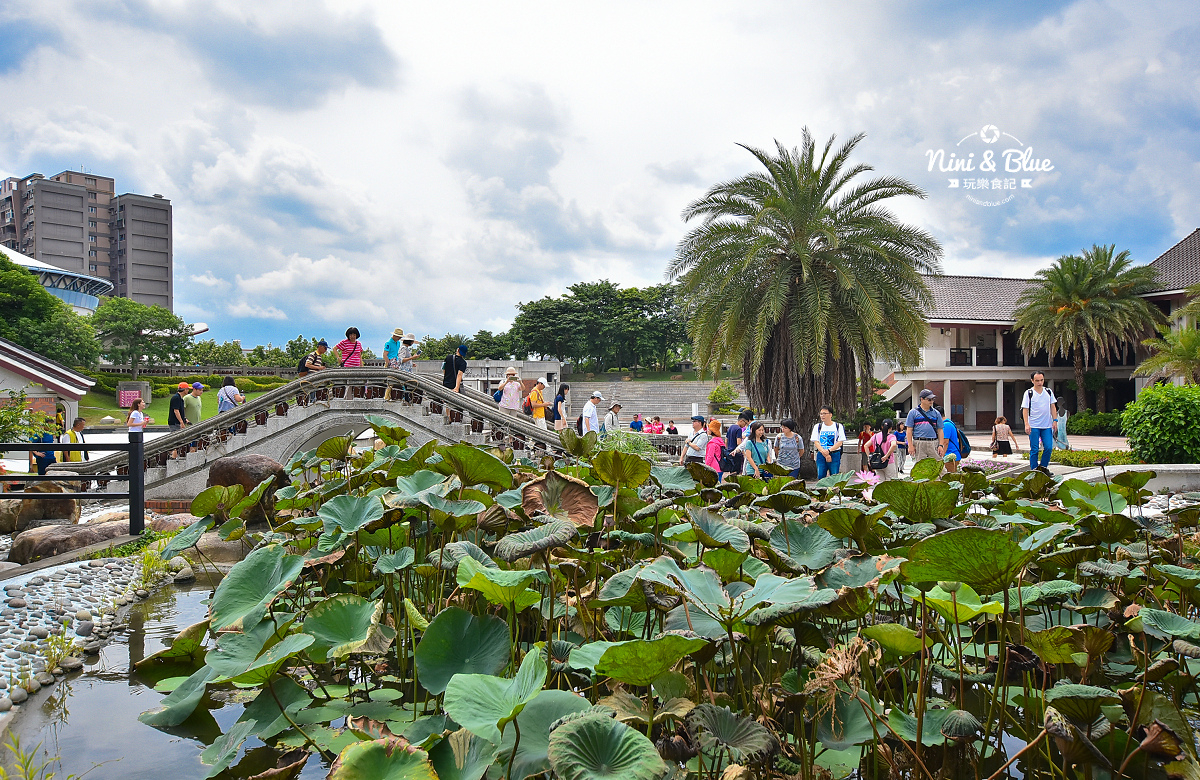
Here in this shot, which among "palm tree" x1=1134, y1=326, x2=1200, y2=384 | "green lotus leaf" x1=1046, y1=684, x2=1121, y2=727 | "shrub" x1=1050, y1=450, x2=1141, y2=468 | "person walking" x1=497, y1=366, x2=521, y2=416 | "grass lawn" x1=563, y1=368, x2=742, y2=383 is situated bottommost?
"shrub" x1=1050, y1=450, x2=1141, y2=468

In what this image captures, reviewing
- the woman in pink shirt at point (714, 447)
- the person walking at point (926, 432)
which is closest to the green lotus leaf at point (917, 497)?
the woman in pink shirt at point (714, 447)

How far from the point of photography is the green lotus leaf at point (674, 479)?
3.22 metres

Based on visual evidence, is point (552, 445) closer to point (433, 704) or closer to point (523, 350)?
point (433, 704)

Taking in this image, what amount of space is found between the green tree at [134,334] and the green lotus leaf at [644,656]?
4884 cm

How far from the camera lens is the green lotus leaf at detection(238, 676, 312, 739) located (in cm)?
197

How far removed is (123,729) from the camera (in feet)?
8.73

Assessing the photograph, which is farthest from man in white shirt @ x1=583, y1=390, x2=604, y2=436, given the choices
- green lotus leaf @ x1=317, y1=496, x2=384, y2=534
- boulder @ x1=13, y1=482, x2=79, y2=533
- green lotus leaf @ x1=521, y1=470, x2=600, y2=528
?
green lotus leaf @ x1=521, y1=470, x2=600, y2=528

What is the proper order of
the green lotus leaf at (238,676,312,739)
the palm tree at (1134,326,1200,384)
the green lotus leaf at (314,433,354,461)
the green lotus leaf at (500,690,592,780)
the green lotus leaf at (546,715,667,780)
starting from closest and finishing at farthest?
the green lotus leaf at (546,715,667,780), the green lotus leaf at (500,690,592,780), the green lotus leaf at (238,676,312,739), the green lotus leaf at (314,433,354,461), the palm tree at (1134,326,1200,384)

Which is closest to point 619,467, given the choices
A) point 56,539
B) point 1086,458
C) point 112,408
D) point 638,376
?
point 56,539

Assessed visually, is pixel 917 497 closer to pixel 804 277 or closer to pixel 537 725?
pixel 537 725

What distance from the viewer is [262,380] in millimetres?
43938

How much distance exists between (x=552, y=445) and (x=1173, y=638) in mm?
9892

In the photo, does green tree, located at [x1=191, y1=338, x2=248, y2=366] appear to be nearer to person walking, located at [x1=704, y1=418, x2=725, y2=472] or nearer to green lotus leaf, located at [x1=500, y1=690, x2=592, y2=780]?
person walking, located at [x1=704, y1=418, x2=725, y2=472]

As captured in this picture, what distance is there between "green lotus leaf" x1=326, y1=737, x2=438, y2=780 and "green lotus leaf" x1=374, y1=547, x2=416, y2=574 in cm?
99
